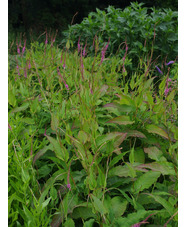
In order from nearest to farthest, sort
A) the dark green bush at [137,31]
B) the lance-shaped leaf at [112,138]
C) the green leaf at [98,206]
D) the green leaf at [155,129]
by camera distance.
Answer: the green leaf at [98,206]
the lance-shaped leaf at [112,138]
the green leaf at [155,129]
the dark green bush at [137,31]

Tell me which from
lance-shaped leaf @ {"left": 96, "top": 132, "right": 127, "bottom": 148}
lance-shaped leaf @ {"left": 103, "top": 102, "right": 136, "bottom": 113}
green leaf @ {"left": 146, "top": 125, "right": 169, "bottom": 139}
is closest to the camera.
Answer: lance-shaped leaf @ {"left": 96, "top": 132, "right": 127, "bottom": 148}

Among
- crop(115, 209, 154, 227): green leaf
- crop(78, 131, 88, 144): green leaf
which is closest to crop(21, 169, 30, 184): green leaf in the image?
crop(78, 131, 88, 144): green leaf

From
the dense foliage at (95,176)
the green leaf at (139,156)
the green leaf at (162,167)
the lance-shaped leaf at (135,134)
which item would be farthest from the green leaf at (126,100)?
the green leaf at (162,167)

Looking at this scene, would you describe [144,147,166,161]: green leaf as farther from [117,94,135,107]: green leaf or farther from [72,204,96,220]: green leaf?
[72,204,96,220]: green leaf

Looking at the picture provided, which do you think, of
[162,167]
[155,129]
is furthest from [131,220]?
[155,129]

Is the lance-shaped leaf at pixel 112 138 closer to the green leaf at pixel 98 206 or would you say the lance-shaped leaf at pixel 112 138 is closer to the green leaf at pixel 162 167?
the green leaf at pixel 162 167

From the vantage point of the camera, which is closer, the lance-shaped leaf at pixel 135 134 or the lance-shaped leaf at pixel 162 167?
the lance-shaped leaf at pixel 162 167

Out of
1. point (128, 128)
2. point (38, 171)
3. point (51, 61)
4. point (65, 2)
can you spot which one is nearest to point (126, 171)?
point (128, 128)

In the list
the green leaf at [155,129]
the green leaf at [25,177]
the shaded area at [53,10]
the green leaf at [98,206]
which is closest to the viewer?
the green leaf at [98,206]

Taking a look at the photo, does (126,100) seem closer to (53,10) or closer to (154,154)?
(154,154)

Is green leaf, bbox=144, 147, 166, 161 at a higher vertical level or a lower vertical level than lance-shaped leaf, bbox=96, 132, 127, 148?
lower

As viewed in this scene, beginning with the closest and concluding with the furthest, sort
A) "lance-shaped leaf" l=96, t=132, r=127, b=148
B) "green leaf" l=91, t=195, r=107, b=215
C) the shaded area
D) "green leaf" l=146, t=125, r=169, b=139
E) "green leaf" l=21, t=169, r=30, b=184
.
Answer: "green leaf" l=91, t=195, r=107, b=215
"green leaf" l=21, t=169, r=30, b=184
"lance-shaped leaf" l=96, t=132, r=127, b=148
"green leaf" l=146, t=125, r=169, b=139
the shaded area

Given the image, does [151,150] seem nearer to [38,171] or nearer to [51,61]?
[38,171]

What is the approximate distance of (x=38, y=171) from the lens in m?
1.35
